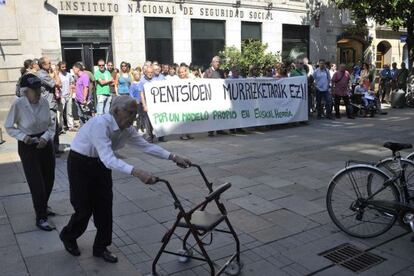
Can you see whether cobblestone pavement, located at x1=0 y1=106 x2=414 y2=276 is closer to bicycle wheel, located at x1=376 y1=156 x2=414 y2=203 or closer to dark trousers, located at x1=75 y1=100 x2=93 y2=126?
bicycle wheel, located at x1=376 y1=156 x2=414 y2=203

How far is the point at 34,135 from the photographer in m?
5.01

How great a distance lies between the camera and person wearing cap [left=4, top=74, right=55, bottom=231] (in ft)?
16.0

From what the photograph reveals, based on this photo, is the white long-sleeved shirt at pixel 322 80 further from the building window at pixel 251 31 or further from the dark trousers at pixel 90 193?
the dark trousers at pixel 90 193

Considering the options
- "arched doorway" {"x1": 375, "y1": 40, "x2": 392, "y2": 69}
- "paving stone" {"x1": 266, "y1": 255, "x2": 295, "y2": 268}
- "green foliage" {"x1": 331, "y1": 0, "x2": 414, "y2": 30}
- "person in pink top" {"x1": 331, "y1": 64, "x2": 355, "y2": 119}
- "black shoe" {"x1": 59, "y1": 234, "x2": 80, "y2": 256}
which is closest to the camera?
"paving stone" {"x1": 266, "y1": 255, "x2": 295, "y2": 268}

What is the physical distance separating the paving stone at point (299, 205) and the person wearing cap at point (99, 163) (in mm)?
2171

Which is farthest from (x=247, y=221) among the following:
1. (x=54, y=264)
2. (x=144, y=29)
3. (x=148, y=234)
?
(x=144, y=29)

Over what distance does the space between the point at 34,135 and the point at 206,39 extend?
44.7ft

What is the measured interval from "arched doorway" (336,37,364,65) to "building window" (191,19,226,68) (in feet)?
29.1

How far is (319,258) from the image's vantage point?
4.35 metres

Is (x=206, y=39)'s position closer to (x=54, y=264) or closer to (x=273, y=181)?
(x=273, y=181)

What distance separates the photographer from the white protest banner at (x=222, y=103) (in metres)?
10.3

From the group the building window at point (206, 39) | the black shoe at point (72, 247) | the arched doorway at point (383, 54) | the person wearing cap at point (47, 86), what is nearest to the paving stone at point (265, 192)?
the black shoe at point (72, 247)

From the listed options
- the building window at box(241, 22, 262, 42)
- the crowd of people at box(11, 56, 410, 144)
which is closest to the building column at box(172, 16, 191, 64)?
the building window at box(241, 22, 262, 42)

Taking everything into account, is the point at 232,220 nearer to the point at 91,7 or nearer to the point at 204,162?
the point at 204,162
